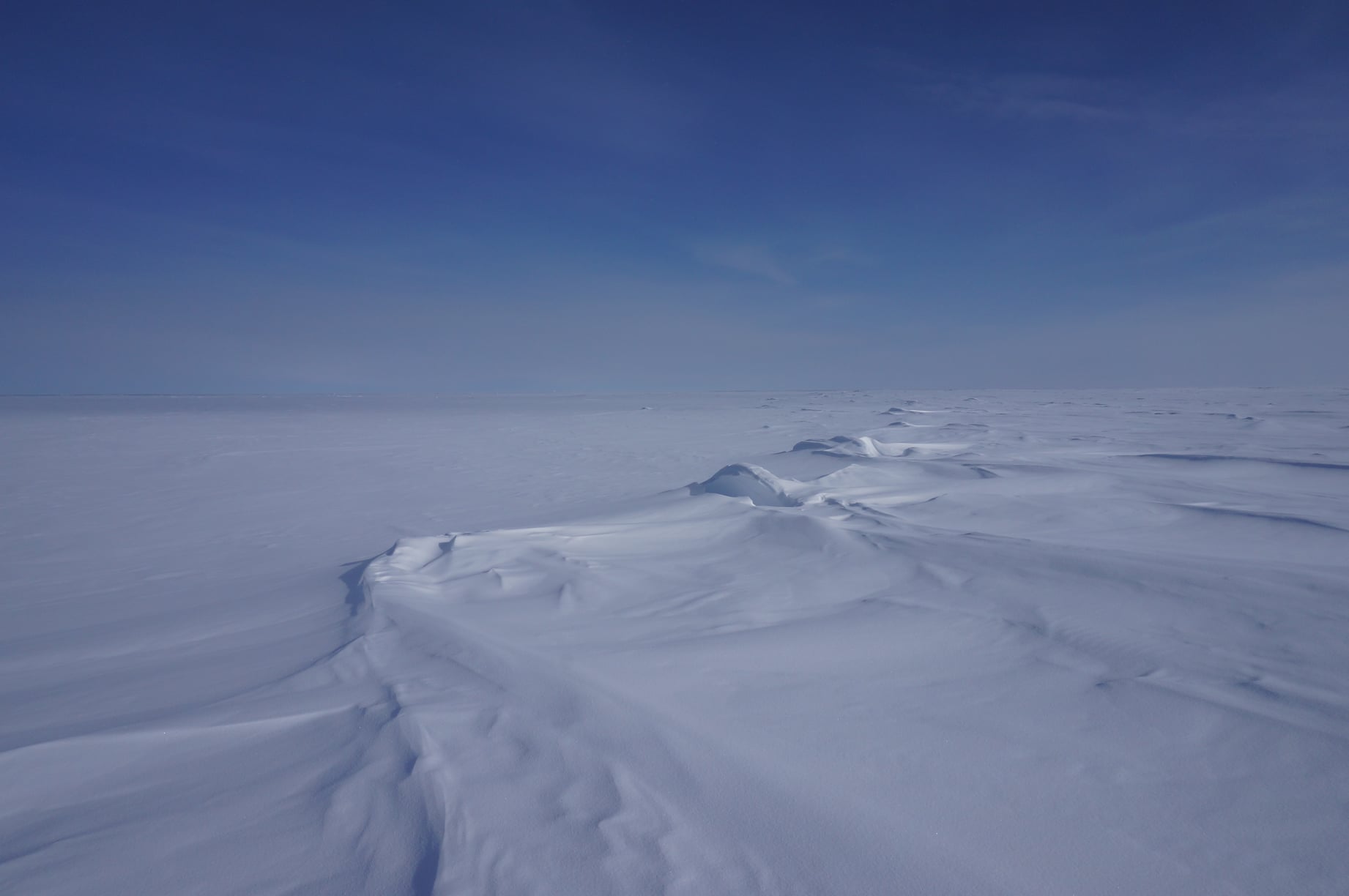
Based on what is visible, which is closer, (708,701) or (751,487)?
(708,701)

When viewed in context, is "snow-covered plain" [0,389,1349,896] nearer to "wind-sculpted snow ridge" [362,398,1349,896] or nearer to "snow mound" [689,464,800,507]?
"wind-sculpted snow ridge" [362,398,1349,896]

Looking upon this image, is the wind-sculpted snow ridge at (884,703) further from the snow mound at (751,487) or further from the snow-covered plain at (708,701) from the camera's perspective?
A: the snow mound at (751,487)

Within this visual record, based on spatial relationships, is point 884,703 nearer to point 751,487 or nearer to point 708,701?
point 708,701

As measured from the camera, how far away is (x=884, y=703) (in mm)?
2154

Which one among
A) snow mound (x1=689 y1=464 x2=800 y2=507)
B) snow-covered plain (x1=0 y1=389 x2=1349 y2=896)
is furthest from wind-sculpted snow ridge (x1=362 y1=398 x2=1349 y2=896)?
snow mound (x1=689 y1=464 x2=800 y2=507)

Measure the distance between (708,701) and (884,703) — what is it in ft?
1.81

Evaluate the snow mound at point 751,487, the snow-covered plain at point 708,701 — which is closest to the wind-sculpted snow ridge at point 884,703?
the snow-covered plain at point 708,701

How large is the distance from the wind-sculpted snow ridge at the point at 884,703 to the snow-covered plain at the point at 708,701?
0.01 metres

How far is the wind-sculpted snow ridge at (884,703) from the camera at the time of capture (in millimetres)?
1486

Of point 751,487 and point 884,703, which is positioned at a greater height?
point 751,487

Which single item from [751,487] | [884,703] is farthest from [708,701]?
[751,487]

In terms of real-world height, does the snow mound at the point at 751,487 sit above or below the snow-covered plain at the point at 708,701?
above

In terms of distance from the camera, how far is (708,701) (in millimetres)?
2197

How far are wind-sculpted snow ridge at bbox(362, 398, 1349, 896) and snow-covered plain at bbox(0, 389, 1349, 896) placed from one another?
0.04 feet
